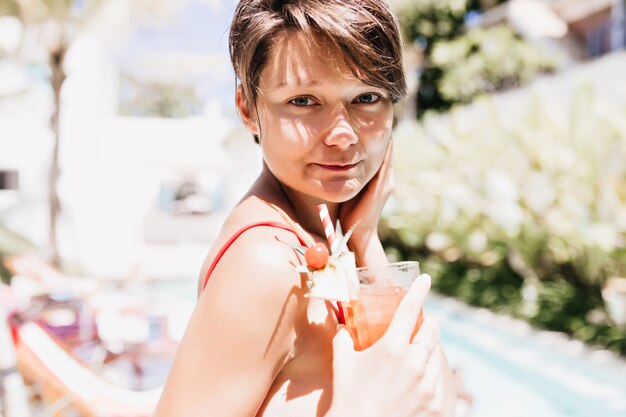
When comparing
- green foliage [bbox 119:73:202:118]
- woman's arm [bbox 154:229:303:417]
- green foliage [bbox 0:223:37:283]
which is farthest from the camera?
green foliage [bbox 119:73:202:118]

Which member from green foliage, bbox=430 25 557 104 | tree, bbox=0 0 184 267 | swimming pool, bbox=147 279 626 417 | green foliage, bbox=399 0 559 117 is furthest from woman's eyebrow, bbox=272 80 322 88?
green foliage, bbox=430 25 557 104

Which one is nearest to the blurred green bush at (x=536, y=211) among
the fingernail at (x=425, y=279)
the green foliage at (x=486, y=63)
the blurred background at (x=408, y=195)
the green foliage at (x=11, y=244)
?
the blurred background at (x=408, y=195)

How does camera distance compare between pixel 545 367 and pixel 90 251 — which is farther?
pixel 90 251

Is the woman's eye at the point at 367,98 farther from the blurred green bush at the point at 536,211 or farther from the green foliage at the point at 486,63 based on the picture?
the green foliage at the point at 486,63

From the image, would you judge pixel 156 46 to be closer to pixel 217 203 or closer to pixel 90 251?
pixel 90 251

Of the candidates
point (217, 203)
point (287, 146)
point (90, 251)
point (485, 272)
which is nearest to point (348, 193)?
point (287, 146)

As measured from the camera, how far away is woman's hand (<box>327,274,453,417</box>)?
0.93 metres

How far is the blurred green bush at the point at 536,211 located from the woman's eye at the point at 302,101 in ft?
18.8

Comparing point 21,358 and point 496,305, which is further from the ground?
point 21,358

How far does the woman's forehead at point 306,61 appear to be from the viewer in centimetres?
105

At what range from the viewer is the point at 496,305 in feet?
28.1

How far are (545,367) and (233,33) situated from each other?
6028 mm

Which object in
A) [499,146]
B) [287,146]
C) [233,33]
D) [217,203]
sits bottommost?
[217,203]

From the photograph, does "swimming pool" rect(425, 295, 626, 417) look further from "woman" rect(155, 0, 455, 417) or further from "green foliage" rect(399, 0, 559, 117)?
"green foliage" rect(399, 0, 559, 117)
